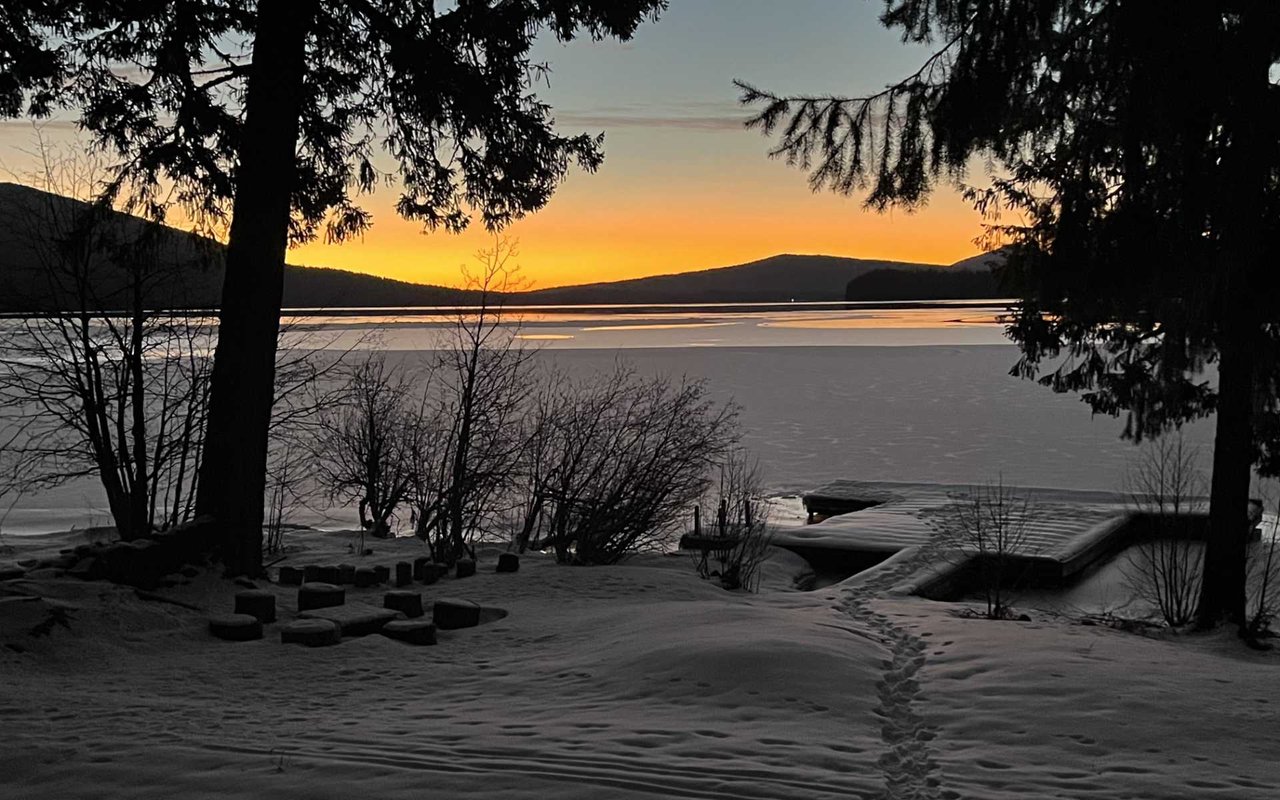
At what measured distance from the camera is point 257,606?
7.95 m

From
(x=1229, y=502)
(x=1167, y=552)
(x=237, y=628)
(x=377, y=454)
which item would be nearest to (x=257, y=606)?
(x=237, y=628)

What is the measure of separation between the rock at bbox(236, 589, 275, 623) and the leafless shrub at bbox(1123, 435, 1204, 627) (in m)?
8.08

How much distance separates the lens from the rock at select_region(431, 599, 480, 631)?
27.5 ft

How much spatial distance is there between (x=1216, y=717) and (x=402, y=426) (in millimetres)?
13634

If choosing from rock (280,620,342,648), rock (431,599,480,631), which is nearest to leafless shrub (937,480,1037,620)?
rock (431,599,480,631)

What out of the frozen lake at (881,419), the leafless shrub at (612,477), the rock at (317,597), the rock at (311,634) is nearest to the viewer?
the rock at (311,634)

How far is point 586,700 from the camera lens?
20.4 feet

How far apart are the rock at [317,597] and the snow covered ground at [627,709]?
16 centimetres

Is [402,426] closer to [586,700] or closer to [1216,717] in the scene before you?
[586,700]

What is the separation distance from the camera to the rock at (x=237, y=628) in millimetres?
7504

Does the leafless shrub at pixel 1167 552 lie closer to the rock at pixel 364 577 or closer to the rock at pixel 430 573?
the rock at pixel 430 573

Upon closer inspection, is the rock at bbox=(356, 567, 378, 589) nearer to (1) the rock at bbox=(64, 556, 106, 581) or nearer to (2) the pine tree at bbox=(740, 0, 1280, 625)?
(1) the rock at bbox=(64, 556, 106, 581)

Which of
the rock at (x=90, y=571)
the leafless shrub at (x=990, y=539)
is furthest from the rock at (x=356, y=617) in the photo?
the leafless shrub at (x=990, y=539)

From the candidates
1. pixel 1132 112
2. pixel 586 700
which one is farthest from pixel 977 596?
pixel 586 700
